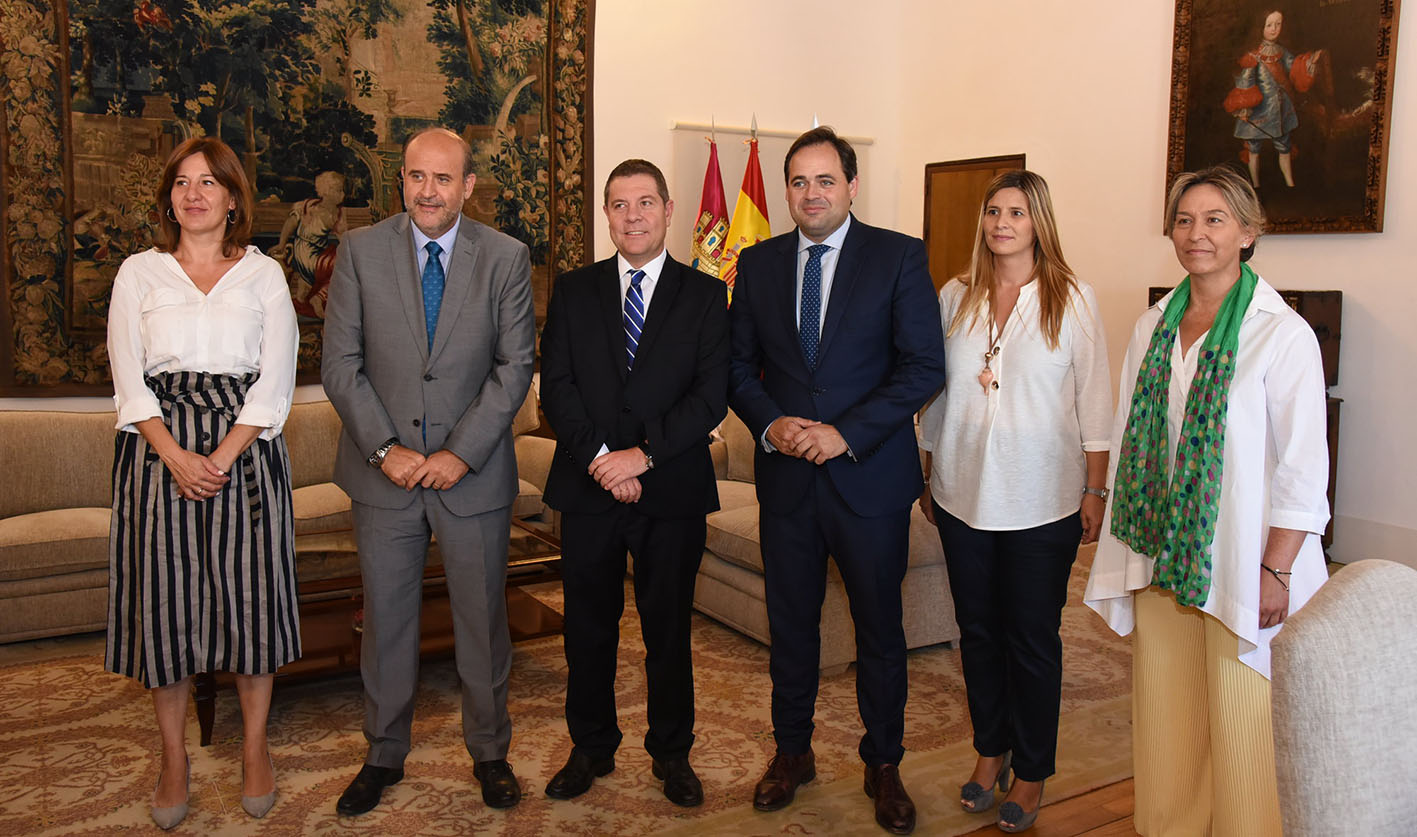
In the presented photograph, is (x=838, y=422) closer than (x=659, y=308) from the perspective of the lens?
Yes

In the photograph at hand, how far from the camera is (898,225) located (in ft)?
27.6

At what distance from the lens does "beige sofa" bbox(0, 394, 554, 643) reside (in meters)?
4.28

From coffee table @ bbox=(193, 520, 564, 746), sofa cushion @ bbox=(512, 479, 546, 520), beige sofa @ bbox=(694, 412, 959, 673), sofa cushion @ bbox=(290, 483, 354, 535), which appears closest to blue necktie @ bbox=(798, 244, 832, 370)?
beige sofa @ bbox=(694, 412, 959, 673)

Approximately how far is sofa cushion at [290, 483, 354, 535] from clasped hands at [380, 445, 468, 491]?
2.05m

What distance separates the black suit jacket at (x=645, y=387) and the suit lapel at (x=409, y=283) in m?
0.34

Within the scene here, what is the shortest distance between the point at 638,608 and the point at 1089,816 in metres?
1.38

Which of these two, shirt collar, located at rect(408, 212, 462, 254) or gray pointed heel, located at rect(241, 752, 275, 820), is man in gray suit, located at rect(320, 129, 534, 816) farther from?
gray pointed heel, located at rect(241, 752, 275, 820)

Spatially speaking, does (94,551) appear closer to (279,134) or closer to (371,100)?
(279,134)

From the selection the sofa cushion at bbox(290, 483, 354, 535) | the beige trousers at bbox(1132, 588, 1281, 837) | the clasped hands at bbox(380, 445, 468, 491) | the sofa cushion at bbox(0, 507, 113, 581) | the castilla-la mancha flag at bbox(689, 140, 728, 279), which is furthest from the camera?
the castilla-la mancha flag at bbox(689, 140, 728, 279)

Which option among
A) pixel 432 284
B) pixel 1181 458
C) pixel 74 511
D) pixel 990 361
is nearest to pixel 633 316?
pixel 432 284

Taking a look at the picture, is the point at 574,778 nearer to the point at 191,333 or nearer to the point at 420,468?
the point at 420,468

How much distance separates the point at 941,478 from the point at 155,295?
2112 millimetres

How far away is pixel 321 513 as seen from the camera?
478cm

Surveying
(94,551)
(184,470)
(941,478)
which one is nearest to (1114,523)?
(941,478)
